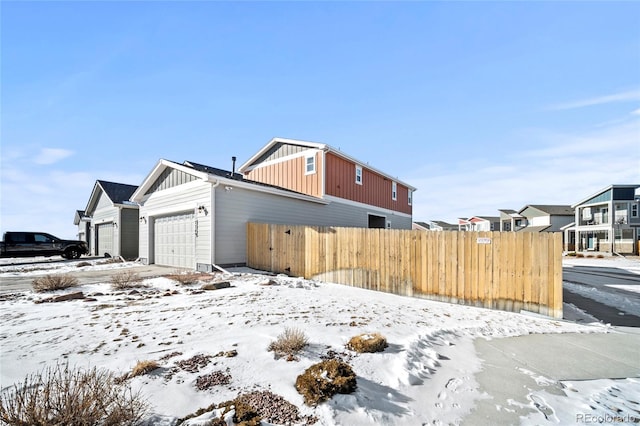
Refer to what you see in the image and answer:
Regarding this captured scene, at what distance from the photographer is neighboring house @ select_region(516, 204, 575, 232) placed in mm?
38219

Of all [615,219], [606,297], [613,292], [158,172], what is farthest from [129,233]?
[615,219]

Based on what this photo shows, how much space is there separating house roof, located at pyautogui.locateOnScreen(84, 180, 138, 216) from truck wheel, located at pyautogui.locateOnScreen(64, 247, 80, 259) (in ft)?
12.5

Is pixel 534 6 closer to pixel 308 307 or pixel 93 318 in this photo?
pixel 308 307

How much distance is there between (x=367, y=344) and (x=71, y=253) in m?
22.0

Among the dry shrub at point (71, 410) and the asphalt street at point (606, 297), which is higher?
the dry shrub at point (71, 410)

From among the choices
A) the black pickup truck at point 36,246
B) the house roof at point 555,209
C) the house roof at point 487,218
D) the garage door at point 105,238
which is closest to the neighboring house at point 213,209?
the garage door at point 105,238

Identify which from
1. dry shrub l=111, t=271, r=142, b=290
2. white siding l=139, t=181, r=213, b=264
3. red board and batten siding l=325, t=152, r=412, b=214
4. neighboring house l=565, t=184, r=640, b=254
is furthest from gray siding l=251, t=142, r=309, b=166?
neighboring house l=565, t=184, r=640, b=254

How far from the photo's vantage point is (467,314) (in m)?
5.91

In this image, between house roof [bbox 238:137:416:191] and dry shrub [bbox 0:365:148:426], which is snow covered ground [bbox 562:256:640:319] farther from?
house roof [bbox 238:137:416:191]

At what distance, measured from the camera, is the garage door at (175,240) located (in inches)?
441

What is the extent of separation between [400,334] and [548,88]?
8836 mm

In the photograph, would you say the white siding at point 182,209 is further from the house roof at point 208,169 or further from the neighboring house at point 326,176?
the neighboring house at point 326,176

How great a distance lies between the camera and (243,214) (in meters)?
10.9

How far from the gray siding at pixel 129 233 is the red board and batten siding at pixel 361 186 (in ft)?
40.8
